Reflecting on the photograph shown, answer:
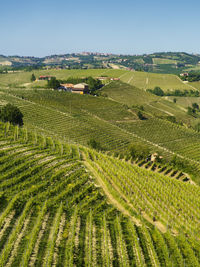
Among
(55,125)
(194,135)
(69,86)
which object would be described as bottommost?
(194,135)

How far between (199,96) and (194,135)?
99.0m

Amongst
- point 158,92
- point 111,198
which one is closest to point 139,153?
point 111,198

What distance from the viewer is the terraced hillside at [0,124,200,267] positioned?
20688 millimetres

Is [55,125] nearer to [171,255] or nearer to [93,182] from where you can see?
[93,182]

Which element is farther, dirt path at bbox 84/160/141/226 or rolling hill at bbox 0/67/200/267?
dirt path at bbox 84/160/141/226

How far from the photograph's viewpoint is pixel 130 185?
34656mm

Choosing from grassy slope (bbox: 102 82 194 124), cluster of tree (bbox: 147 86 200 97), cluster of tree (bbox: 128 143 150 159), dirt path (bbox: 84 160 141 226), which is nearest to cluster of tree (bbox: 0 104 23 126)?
dirt path (bbox: 84 160 141 226)

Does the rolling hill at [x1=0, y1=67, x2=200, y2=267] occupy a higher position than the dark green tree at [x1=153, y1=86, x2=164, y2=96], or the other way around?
the dark green tree at [x1=153, y1=86, x2=164, y2=96]

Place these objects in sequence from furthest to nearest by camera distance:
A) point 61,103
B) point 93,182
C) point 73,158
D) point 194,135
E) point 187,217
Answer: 1. point 61,103
2. point 194,135
3. point 73,158
4. point 93,182
5. point 187,217

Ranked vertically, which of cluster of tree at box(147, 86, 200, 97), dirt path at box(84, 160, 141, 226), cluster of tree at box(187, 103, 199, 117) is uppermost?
cluster of tree at box(147, 86, 200, 97)

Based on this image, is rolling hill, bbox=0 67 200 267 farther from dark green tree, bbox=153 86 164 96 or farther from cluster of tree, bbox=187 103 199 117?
dark green tree, bbox=153 86 164 96

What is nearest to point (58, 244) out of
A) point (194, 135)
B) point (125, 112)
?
point (194, 135)

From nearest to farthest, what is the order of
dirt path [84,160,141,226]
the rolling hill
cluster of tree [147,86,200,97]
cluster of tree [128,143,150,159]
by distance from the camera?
the rolling hill, dirt path [84,160,141,226], cluster of tree [128,143,150,159], cluster of tree [147,86,200,97]

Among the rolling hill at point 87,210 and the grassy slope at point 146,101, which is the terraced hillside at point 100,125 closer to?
the rolling hill at point 87,210
